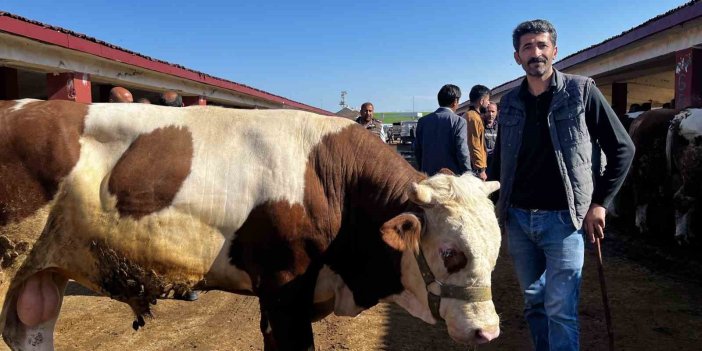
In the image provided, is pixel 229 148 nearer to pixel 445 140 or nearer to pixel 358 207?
pixel 358 207

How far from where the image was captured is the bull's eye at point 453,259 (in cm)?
238

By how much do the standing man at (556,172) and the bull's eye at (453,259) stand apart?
0.60 meters

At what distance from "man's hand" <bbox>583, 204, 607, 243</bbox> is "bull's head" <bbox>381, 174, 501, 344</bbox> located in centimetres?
56

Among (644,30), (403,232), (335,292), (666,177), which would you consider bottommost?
(335,292)

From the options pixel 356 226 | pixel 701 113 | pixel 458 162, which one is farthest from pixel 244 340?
pixel 701 113

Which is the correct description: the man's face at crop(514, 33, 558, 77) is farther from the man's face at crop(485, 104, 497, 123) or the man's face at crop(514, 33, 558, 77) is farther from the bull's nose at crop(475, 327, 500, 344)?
the man's face at crop(485, 104, 497, 123)

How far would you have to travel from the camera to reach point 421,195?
7.91 feet

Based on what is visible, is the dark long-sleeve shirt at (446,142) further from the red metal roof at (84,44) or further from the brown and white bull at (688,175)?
the red metal roof at (84,44)

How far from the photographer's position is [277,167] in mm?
2592

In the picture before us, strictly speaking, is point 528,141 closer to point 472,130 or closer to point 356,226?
point 356,226

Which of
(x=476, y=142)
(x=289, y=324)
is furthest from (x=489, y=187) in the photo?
(x=476, y=142)

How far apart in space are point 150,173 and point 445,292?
1.58 meters

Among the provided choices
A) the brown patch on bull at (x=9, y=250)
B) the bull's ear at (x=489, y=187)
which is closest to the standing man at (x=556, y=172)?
the bull's ear at (x=489, y=187)

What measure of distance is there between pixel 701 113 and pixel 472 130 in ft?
11.1
